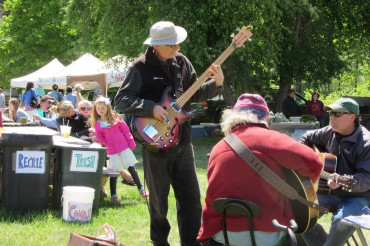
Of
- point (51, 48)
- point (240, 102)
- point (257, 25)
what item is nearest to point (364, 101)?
point (257, 25)

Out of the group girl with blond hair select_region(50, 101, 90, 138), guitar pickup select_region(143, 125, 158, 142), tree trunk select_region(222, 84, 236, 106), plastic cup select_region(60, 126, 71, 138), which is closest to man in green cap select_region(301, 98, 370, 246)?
guitar pickup select_region(143, 125, 158, 142)

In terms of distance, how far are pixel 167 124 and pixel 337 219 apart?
5.15 feet

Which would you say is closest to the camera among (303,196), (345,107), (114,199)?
(303,196)

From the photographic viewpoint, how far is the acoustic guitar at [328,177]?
175 inches

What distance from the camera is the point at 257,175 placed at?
11.1 feet

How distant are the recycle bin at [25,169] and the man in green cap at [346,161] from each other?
11.2 ft

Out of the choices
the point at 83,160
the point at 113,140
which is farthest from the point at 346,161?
the point at 113,140

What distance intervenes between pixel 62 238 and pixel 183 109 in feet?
7.06

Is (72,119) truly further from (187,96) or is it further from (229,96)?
(229,96)

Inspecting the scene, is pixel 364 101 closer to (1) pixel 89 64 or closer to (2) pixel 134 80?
(1) pixel 89 64

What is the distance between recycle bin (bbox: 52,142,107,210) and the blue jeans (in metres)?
3.11

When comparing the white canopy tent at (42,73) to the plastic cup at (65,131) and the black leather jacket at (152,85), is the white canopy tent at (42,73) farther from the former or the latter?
the black leather jacket at (152,85)

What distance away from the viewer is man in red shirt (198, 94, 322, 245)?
132 inches

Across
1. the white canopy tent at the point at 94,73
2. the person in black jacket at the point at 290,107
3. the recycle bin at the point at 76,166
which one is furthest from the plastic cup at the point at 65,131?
the person in black jacket at the point at 290,107
